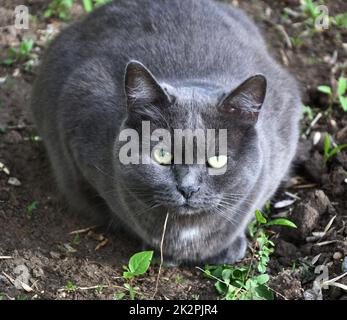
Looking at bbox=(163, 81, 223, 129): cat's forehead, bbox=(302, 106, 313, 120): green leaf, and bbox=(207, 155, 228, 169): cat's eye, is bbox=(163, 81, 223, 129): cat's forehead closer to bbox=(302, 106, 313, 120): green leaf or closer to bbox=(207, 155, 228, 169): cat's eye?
bbox=(207, 155, 228, 169): cat's eye

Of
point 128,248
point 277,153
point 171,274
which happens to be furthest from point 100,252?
point 277,153

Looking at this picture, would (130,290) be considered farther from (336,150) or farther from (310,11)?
(310,11)

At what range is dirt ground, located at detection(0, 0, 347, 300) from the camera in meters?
3.21

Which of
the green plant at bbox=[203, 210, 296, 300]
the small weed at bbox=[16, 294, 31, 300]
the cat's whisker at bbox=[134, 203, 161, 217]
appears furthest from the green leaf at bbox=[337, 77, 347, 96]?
the small weed at bbox=[16, 294, 31, 300]

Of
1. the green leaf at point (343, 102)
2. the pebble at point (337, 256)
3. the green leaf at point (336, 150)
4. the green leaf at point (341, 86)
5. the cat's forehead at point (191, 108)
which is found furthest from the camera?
the green leaf at point (341, 86)

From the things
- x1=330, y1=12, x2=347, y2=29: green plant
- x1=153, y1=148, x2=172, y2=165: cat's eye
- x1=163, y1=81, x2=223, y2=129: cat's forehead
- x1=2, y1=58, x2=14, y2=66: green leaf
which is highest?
x1=330, y1=12, x2=347, y2=29: green plant

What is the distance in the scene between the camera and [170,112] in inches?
115

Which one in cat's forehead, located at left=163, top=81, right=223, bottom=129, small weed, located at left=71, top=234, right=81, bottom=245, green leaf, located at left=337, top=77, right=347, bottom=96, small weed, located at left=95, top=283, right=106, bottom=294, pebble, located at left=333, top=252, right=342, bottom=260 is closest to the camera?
cat's forehead, located at left=163, top=81, right=223, bottom=129

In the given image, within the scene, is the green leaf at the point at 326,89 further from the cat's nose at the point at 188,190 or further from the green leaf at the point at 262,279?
the cat's nose at the point at 188,190

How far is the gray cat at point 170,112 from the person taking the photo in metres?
2.90

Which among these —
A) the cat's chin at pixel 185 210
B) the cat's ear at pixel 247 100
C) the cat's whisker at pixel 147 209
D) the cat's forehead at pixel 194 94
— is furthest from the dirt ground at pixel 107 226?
Answer: the cat's forehead at pixel 194 94

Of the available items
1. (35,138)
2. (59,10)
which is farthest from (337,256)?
(59,10)

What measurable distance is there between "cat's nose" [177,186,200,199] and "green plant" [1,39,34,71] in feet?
7.04

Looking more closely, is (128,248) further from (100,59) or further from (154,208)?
(100,59)
